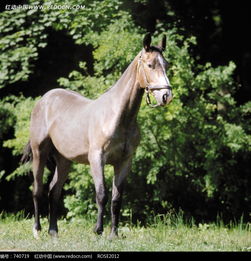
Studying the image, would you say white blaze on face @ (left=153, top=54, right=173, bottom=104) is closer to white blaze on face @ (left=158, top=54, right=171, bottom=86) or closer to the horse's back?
white blaze on face @ (left=158, top=54, right=171, bottom=86)

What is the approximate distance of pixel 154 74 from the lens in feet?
19.4

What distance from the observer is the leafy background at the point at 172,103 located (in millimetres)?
9195

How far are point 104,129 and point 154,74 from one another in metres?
0.87

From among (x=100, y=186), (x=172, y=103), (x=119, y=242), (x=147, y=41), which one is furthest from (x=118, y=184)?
(x=172, y=103)

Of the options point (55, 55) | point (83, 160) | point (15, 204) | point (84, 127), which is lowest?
point (15, 204)

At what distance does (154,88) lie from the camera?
→ 588 cm

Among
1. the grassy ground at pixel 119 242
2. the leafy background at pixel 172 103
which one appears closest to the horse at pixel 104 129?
the grassy ground at pixel 119 242

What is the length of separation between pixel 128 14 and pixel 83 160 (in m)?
4.26

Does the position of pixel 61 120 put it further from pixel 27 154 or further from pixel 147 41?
pixel 147 41

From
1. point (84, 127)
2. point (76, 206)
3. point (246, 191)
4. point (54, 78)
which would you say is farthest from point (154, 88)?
point (54, 78)

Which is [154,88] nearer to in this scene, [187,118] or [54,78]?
[187,118]

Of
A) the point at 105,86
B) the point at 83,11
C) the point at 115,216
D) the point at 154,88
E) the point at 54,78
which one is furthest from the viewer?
the point at 54,78

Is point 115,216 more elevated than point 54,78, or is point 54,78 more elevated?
point 54,78

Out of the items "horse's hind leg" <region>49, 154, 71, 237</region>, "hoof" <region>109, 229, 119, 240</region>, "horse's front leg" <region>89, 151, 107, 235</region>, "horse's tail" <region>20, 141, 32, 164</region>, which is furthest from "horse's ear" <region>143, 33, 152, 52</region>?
"horse's tail" <region>20, 141, 32, 164</region>
